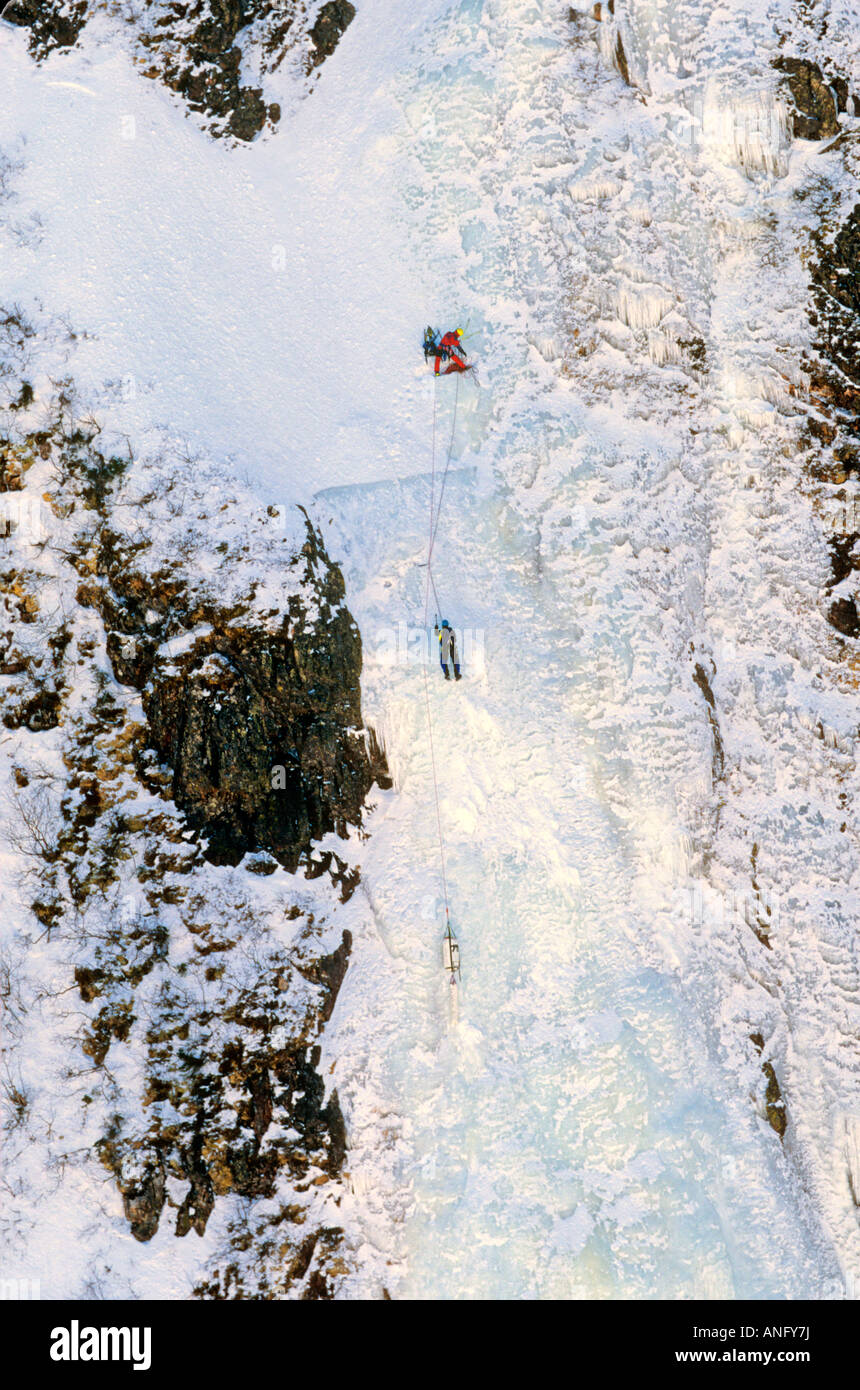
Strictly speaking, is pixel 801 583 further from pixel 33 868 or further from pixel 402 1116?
pixel 33 868

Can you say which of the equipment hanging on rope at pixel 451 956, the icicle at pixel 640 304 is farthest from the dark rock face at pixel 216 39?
the equipment hanging on rope at pixel 451 956

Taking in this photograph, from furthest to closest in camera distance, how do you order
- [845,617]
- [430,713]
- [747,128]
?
[747,128] < [845,617] < [430,713]

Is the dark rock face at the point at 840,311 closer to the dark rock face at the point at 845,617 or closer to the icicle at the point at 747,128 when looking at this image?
the icicle at the point at 747,128

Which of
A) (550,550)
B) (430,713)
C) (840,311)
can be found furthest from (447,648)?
(840,311)

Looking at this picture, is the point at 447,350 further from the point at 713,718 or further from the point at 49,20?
the point at 49,20

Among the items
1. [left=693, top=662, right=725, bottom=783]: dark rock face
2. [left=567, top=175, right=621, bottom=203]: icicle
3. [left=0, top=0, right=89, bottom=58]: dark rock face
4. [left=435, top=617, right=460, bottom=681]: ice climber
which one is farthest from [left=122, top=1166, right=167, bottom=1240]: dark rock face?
[left=0, top=0, right=89, bottom=58]: dark rock face

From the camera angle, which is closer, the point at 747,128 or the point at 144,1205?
the point at 144,1205
